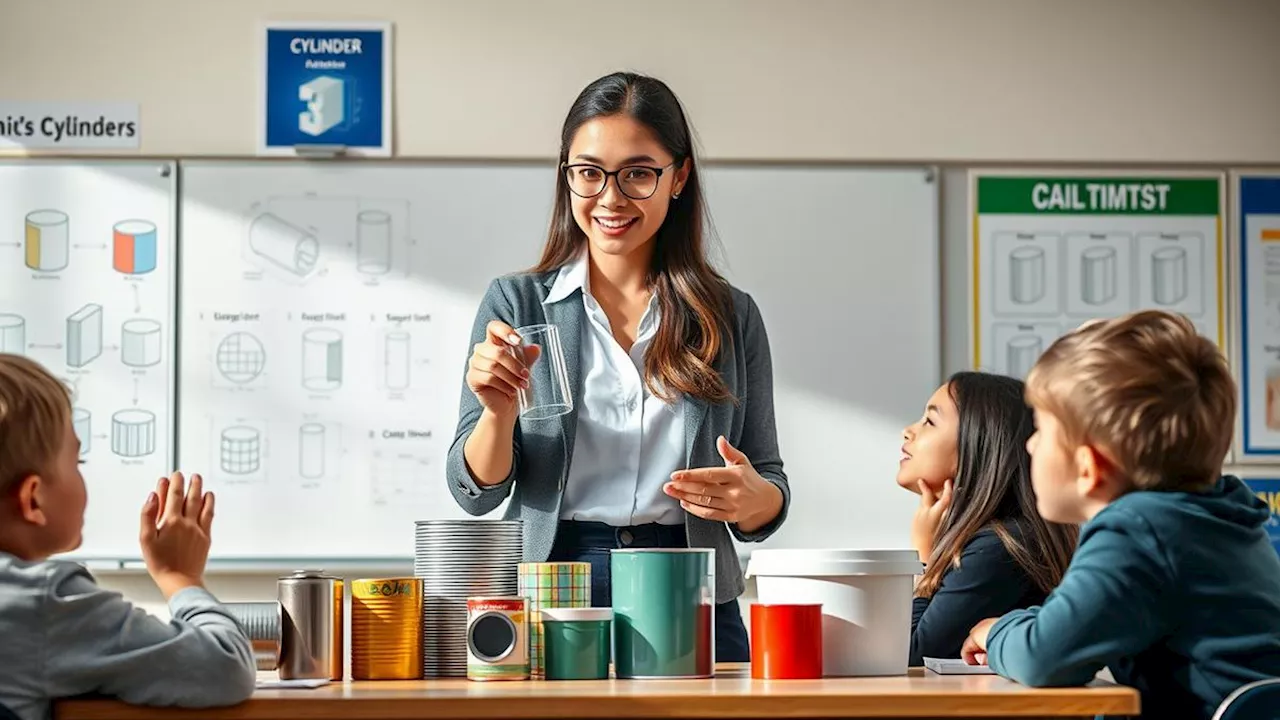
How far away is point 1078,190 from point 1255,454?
0.87 m

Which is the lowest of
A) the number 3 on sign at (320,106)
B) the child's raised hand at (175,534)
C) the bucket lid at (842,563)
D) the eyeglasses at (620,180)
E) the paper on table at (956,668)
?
the paper on table at (956,668)

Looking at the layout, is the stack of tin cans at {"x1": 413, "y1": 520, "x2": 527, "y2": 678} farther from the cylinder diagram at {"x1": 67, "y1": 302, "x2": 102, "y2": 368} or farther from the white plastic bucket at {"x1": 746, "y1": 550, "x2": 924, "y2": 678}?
the cylinder diagram at {"x1": 67, "y1": 302, "x2": 102, "y2": 368}

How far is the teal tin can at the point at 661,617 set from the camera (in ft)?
5.21

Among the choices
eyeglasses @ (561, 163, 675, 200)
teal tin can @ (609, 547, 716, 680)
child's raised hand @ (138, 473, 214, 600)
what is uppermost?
eyeglasses @ (561, 163, 675, 200)

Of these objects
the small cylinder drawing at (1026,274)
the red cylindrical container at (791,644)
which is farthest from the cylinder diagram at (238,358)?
the red cylindrical container at (791,644)

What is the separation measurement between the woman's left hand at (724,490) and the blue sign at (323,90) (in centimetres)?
232

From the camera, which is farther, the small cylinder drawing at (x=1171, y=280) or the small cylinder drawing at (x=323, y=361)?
the small cylinder drawing at (x=1171, y=280)

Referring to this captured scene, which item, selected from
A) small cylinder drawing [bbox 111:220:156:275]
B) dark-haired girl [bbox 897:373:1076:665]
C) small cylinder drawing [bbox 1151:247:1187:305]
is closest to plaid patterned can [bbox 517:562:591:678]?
dark-haired girl [bbox 897:373:1076:665]

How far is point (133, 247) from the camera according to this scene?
3916mm

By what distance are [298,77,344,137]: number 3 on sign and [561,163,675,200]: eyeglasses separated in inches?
80.5

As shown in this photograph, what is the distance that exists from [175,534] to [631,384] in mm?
726

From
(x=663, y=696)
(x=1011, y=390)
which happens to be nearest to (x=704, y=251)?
(x=1011, y=390)

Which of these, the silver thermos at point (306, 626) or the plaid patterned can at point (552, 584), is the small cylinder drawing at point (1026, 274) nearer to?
the plaid patterned can at point (552, 584)

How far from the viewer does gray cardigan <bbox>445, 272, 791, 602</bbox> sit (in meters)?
1.97
